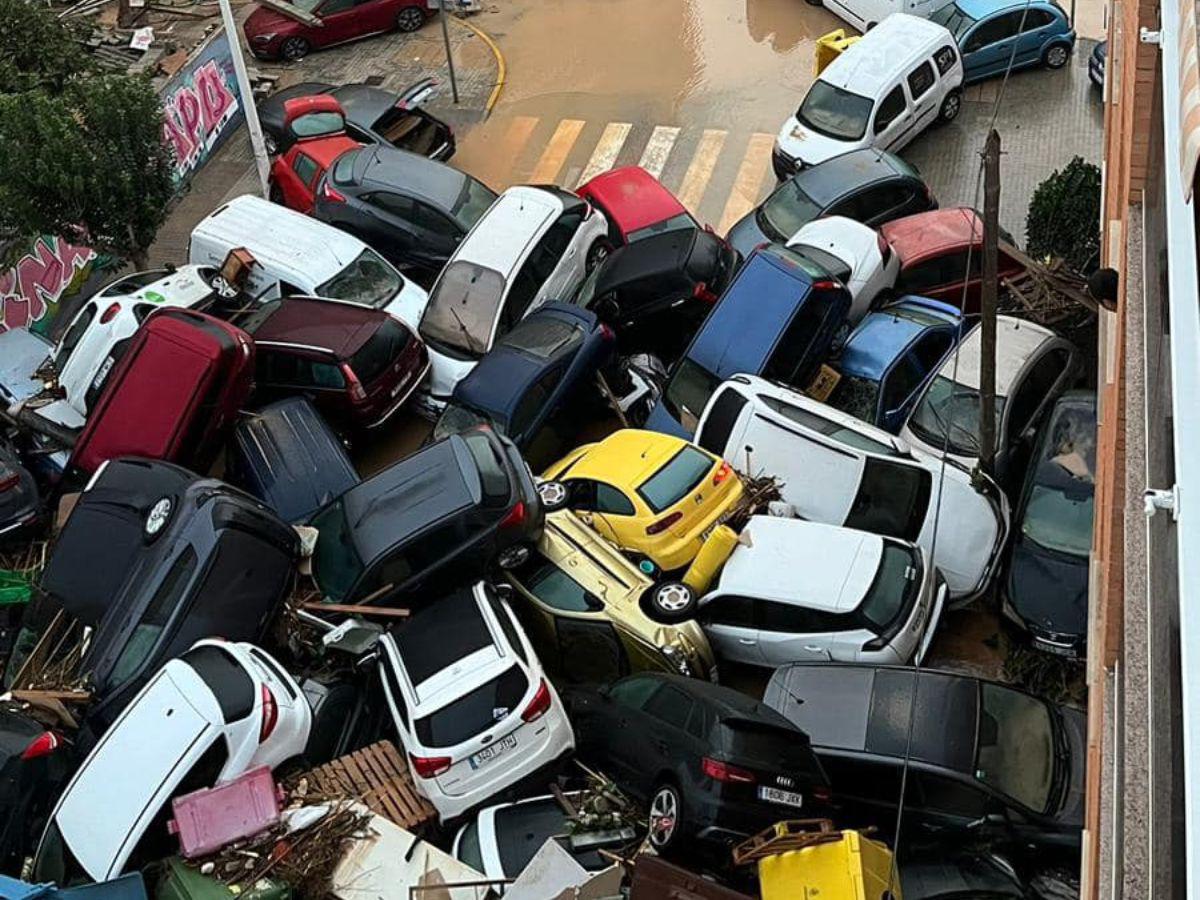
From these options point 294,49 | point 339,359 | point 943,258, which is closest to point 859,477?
point 943,258

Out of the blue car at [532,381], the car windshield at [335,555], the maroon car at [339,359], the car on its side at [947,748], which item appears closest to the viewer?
the car on its side at [947,748]

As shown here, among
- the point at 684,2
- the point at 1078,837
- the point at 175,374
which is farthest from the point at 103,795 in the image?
the point at 684,2

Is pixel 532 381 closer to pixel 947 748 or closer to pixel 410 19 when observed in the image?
pixel 947 748

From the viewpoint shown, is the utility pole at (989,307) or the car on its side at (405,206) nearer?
the utility pole at (989,307)

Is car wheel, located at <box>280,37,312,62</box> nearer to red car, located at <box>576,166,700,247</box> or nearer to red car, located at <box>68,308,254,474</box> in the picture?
red car, located at <box>576,166,700,247</box>

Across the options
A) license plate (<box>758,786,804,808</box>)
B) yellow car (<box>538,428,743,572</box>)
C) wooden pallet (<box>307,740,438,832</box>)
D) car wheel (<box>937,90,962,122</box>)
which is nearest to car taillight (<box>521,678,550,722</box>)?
wooden pallet (<box>307,740,438,832</box>)

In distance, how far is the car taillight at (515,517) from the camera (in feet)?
36.2

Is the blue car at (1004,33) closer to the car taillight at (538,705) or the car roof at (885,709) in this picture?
the car roof at (885,709)

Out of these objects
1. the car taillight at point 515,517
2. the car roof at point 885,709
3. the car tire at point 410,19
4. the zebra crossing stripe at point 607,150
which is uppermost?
the car tire at point 410,19

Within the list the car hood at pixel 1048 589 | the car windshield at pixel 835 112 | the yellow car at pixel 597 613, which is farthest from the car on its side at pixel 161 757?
the car windshield at pixel 835 112

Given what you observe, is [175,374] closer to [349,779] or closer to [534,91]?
[349,779]

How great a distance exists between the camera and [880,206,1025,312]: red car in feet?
45.8

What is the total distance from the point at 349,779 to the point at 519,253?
6.33m

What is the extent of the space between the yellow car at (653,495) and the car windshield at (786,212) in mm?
4094
